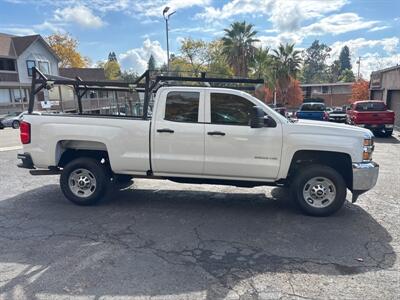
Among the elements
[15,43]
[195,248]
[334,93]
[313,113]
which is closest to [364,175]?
[195,248]

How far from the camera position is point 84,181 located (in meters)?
5.73

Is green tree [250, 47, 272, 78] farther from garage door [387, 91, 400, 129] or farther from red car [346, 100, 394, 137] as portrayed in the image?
red car [346, 100, 394, 137]

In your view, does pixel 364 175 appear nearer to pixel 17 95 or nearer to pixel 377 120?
pixel 377 120

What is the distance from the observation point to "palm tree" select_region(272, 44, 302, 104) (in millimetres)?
42062

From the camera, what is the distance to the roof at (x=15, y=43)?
1353 inches

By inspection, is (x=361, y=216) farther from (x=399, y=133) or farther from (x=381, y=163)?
(x=399, y=133)

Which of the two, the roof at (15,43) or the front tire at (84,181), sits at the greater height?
the roof at (15,43)

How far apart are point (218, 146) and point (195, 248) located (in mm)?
1708

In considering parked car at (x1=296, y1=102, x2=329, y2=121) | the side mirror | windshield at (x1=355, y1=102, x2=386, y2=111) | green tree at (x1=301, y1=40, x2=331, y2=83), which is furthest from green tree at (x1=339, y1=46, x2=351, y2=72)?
the side mirror

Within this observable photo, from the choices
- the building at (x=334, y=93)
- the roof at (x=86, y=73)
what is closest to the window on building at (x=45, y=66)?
the roof at (x=86, y=73)

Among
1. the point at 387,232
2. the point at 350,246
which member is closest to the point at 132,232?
the point at 350,246

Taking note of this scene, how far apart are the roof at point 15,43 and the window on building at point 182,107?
35.2 m

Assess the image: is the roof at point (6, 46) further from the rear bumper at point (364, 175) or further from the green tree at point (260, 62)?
the rear bumper at point (364, 175)

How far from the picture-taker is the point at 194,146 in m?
5.25
